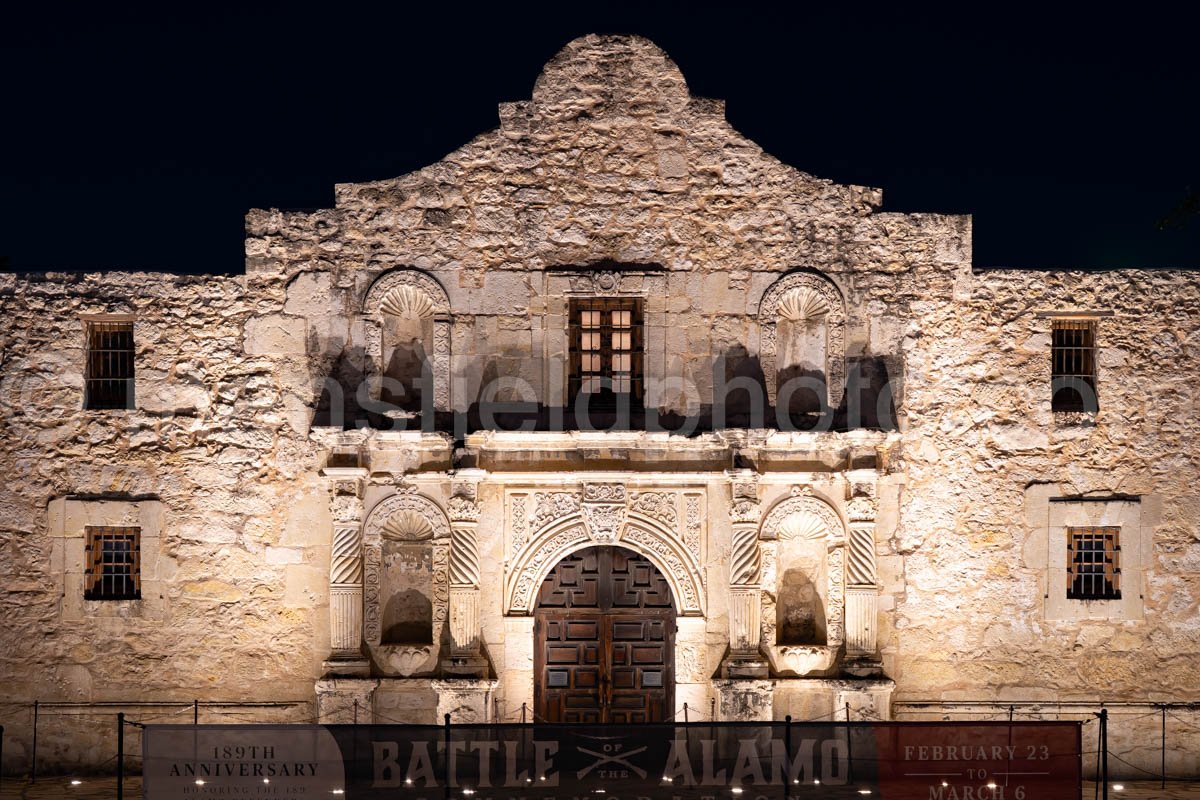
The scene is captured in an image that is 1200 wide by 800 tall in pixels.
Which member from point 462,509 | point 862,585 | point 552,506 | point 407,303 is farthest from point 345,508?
point 862,585

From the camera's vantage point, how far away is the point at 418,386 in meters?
15.9

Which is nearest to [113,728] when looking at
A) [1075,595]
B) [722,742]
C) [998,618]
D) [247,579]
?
[247,579]

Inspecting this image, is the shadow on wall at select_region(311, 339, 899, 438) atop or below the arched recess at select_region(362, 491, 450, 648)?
atop

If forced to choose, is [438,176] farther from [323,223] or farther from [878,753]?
[878,753]

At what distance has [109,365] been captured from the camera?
637 inches

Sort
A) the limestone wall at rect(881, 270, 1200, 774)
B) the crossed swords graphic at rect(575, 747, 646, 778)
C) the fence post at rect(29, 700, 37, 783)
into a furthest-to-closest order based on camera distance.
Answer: the limestone wall at rect(881, 270, 1200, 774) → the fence post at rect(29, 700, 37, 783) → the crossed swords graphic at rect(575, 747, 646, 778)

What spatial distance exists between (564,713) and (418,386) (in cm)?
412

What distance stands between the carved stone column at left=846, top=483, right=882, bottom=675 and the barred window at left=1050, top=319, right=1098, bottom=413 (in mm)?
2688

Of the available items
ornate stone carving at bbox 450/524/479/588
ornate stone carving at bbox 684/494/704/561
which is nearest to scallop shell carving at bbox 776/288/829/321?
ornate stone carving at bbox 684/494/704/561

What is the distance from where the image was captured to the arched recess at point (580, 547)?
15711mm

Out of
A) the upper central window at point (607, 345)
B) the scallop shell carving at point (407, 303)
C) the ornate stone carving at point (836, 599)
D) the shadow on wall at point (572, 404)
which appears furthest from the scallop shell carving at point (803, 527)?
the scallop shell carving at point (407, 303)

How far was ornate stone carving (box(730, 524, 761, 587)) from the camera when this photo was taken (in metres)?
15.6

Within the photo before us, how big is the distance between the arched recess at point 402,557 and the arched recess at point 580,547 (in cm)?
80

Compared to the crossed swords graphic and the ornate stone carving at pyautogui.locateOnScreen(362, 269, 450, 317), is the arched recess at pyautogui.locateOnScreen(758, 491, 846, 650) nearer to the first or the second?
the crossed swords graphic
